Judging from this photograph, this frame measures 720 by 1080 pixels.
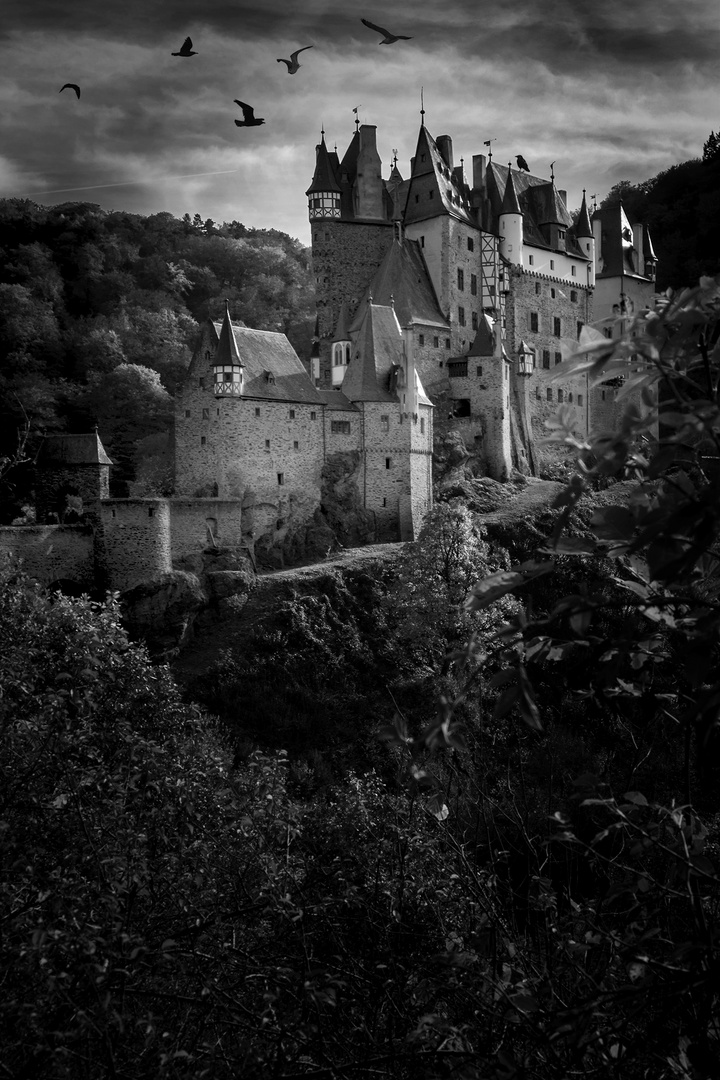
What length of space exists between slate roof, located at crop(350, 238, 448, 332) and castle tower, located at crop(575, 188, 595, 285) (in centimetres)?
1283

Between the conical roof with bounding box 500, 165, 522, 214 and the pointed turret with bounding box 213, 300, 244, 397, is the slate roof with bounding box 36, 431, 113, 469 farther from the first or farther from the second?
the conical roof with bounding box 500, 165, 522, 214

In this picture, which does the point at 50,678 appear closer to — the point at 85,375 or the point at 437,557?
the point at 437,557

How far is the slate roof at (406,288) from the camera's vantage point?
151 ft

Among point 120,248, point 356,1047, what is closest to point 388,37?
point 356,1047

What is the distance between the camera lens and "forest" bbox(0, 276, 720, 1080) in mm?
3088

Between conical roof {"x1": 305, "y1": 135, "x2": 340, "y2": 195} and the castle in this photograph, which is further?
conical roof {"x1": 305, "y1": 135, "x2": 340, "y2": 195}

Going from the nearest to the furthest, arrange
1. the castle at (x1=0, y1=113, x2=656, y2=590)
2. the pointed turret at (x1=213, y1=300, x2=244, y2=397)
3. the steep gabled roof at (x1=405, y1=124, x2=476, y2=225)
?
1. the castle at (x1=0, y1=113, x2=656, y2=590)
2. the pointed turret at (x1=213, y1=300, x2=244, y2=397)
3. the steep gabled roof at (x1=405, y1=124, x2=476, y2=225)

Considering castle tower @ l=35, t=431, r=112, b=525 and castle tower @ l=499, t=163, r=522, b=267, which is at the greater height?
castle tower @ l=499, t=163, r=522, b=267

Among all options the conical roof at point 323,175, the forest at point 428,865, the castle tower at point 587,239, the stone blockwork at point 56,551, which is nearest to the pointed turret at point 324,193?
the conical roof at point 323,175

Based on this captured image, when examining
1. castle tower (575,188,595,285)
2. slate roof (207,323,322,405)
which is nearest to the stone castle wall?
slate roof (207,323,322,405)

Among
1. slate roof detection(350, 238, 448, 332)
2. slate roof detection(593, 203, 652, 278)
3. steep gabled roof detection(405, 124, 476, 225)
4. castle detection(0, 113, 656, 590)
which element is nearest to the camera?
castle detection(0, 113, 656, 590)

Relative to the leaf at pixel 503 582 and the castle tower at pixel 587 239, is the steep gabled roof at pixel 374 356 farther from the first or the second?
the leaf at pixel 503 582

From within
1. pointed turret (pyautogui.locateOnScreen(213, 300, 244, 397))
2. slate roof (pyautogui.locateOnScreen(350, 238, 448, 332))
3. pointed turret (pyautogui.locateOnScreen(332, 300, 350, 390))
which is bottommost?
pointed turret (pyautogui.locateOnScreen(213, 300, 244, 397))

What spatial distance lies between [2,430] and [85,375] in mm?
7611
